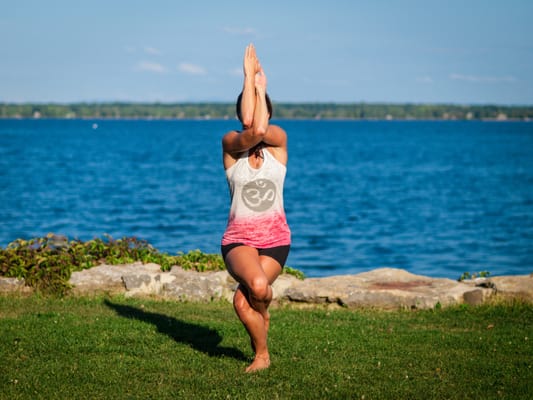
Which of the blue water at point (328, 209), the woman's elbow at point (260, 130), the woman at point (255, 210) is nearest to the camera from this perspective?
the woman's elbow at point (260, 130)

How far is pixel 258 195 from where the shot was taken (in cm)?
765

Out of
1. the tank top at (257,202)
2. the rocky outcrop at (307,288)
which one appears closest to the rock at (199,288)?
the rocky outcrop at (307,288)

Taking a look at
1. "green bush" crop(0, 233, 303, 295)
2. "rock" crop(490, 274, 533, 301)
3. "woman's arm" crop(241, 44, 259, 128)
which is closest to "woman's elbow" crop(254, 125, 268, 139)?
"woman's arm" crop(241, 44, 259, 128)

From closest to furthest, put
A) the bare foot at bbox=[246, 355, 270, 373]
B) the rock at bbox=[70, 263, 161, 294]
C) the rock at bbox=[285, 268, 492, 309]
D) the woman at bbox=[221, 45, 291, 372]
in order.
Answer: the woman at bbox=[221, 45, 291, 372]
the bare foot at bbox=[246, 355, 270, 373]
the rock at bbox=[285, 268, 492, 309]
the rock at bbox=[70, 263, 161, 294]

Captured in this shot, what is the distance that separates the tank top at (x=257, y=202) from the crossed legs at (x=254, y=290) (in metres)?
0.16

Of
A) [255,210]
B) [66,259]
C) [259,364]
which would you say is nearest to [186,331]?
[259,364]

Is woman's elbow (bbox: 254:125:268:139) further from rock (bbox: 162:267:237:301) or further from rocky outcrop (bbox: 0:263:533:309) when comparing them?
rock (bbox: 162:267:237:301)

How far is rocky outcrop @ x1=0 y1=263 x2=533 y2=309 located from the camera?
11711 mm

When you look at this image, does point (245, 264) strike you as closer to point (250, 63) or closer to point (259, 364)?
point (259, 364)

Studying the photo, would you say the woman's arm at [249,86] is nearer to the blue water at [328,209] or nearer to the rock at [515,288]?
the rock at [515,288]

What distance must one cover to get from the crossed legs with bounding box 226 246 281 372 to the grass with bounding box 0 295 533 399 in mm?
259

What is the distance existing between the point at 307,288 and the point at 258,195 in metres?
4.82

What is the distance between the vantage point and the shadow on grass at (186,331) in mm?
8844

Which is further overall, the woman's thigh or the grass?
the woman's thigh
